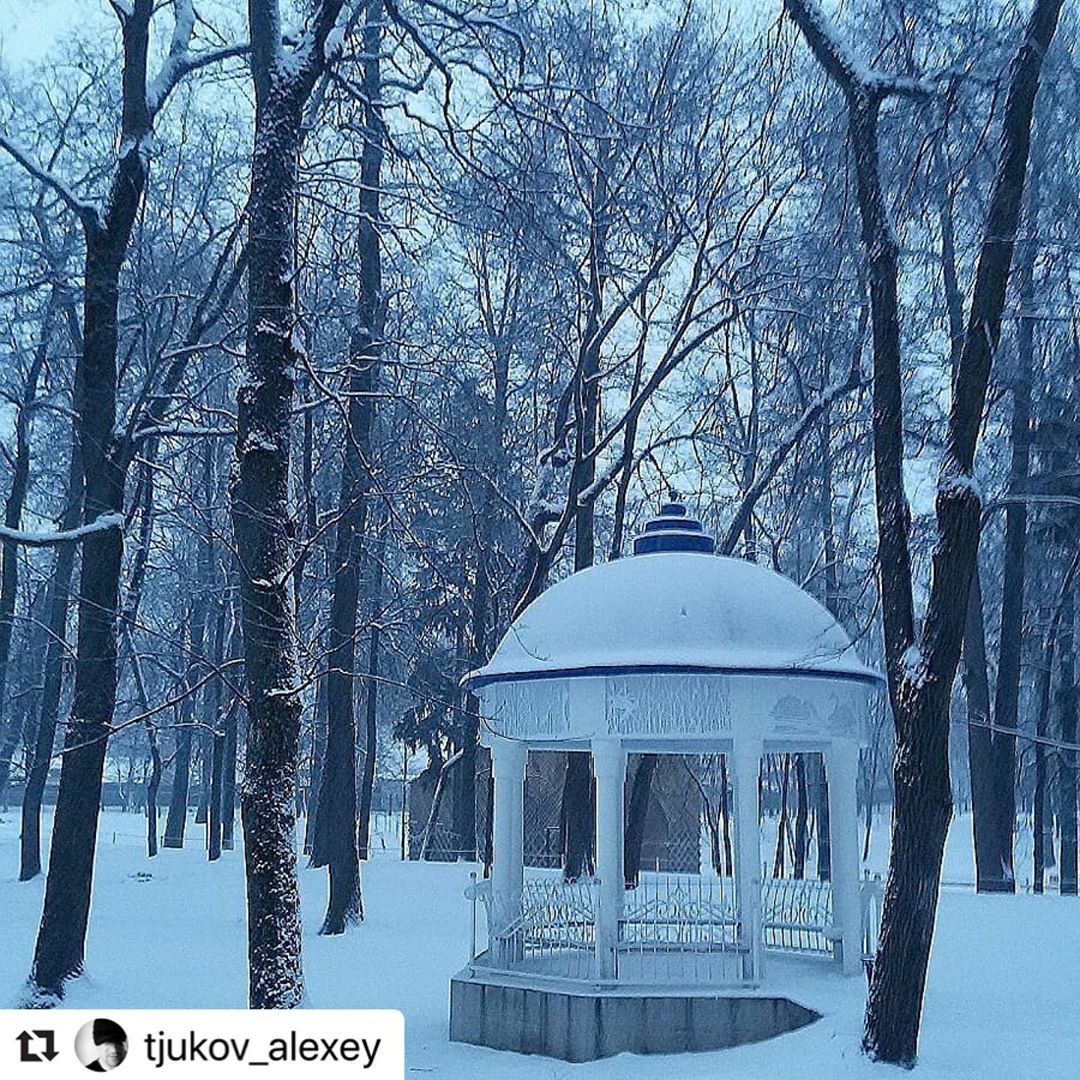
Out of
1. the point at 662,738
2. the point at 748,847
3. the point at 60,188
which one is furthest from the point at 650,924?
the point at 60,188

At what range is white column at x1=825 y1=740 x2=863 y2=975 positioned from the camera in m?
14.5

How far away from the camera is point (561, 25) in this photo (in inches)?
784

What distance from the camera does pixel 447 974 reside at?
63.7 feet

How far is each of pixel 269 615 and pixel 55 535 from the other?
479 centimetres

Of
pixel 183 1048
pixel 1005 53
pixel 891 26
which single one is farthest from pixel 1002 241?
pixel 183 1048

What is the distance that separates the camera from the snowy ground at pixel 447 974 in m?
10.9

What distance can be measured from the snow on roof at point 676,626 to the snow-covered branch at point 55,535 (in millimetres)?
4269

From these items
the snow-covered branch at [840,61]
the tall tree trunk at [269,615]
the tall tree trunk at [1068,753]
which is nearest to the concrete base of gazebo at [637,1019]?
the tall tree trunk at [269,615]

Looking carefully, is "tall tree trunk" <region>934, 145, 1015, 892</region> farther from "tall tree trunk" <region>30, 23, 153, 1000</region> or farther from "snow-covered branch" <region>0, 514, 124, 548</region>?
"snow-covered branch" <region>0, 514, 124, 548</region>

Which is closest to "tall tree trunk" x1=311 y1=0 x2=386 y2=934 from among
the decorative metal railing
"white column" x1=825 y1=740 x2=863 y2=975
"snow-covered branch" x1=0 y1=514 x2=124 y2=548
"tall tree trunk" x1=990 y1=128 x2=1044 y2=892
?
"snow-covered branch" x1=0 y1=514 x2=124 y2=548

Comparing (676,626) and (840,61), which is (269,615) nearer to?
(676,626)

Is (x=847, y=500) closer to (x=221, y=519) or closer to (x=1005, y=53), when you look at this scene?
(x=221, y=519)

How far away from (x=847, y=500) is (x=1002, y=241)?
23181mm

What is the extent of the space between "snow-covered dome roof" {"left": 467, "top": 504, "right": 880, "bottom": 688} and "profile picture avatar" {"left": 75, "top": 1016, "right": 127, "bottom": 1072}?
965 centimetres
